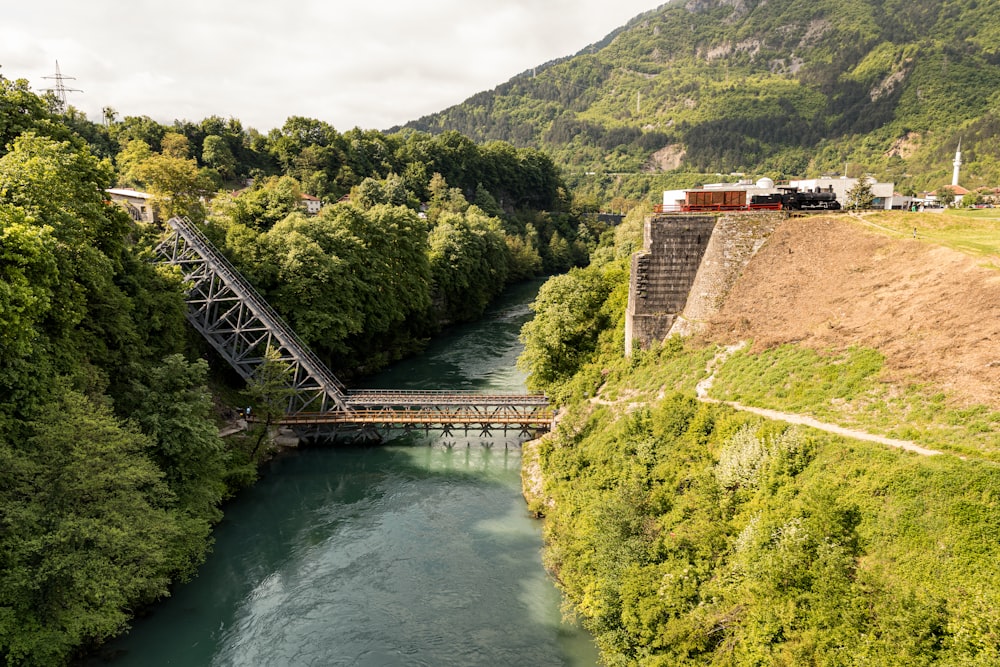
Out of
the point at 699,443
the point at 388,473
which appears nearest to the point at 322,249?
the point at 388,473

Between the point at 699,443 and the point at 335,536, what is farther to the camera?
the point at 335,536

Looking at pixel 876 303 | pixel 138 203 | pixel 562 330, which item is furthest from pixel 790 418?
pixel 138 203

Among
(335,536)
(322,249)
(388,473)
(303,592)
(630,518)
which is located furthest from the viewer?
(322,249)

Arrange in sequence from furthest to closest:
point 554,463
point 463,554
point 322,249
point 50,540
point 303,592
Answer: point 322,249 → point 554,463 → point 463,554 → point 303,592 → point 50,540

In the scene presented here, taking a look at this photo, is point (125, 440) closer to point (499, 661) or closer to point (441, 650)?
point (441, 650)

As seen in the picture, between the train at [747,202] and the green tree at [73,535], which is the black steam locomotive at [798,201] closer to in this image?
the train at [747,202]
